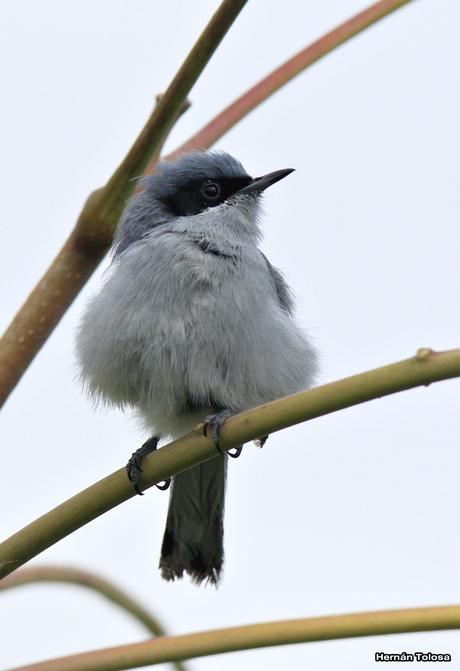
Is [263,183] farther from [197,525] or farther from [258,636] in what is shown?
[258,636]

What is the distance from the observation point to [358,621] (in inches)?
108

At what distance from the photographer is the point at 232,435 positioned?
3043 millimetres

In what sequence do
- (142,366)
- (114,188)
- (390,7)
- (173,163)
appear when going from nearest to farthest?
(114,188), (390,7), (142,366), (173,163)

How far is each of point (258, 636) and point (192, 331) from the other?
Result: 1937 mm

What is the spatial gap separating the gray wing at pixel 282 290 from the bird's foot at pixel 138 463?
0.97 m

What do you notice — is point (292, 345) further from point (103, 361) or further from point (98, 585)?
point (98, 585)

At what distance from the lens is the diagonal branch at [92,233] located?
371 centimetres

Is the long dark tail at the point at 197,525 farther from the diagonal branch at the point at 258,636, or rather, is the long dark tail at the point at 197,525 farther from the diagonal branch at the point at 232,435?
the diagonal branch at the point at 258,636

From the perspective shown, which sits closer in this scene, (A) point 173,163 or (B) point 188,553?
(B) point 188,553

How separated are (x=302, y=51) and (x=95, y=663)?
2819mm

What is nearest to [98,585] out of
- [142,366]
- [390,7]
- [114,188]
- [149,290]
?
[142,366]

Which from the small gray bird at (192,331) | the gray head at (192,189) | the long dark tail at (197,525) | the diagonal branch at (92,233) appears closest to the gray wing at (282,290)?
the small gray bird at (192,331)

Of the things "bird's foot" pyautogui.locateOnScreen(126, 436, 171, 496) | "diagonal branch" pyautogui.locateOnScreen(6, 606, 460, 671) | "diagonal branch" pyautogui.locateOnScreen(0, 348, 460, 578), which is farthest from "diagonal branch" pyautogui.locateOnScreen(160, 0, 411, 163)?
"diagonal branch" pyautogui.locateOnScreen(6, 606, 460, 671)

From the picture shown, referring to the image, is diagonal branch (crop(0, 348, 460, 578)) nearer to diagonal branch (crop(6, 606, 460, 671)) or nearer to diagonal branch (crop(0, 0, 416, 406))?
diagonal branch (crop(6, 606, 460, 671))
